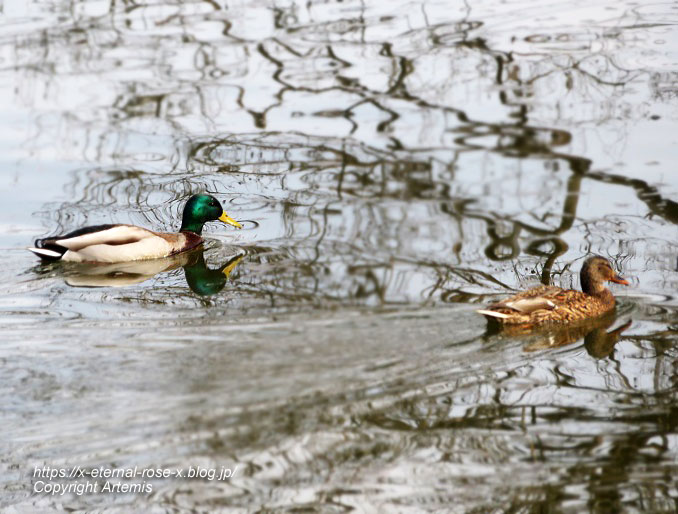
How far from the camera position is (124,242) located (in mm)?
9766

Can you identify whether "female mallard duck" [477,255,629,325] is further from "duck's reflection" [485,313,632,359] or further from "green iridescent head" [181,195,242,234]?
"green iridescent head" [181,195,242,234]

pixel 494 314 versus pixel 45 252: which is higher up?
pixel 45 252

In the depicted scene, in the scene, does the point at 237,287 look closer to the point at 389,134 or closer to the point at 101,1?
the point at 389,134

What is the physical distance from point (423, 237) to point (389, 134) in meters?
2.47

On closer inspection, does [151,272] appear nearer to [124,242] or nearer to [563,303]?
[124,242]

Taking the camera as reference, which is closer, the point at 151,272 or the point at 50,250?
the point at 50,250

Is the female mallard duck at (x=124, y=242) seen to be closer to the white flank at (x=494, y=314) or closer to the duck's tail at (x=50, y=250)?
the duck's tail at (x=50, y=250)

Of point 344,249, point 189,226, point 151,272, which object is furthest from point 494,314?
point 189,226

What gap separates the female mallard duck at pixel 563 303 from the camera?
25.2 ft

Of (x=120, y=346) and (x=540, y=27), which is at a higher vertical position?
(x=540, y=27)

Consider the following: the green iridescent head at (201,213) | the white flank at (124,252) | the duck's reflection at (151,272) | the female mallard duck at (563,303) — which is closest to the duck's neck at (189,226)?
the green iridescent head at (201,213)

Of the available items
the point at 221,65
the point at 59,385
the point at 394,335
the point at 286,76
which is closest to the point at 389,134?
the point at 286,76

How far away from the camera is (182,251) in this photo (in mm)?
10242

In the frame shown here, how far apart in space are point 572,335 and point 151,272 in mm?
3688
